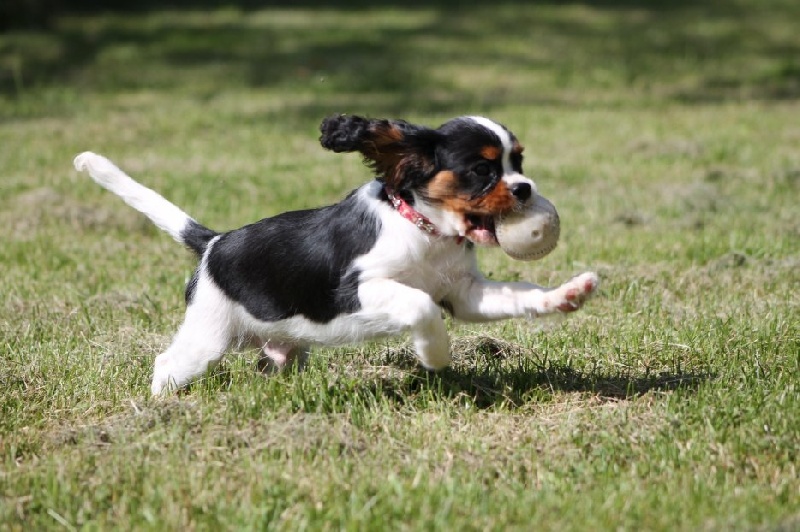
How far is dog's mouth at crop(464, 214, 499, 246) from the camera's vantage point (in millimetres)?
4016

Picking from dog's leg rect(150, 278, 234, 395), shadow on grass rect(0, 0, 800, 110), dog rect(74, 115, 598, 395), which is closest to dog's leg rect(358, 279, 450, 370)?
dog rect(74, 115, 598, 395)

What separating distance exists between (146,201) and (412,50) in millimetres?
13541

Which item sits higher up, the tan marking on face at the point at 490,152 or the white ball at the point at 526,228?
the tan marking on face at the point at 490,152

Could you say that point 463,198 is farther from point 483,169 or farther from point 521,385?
point 521,385

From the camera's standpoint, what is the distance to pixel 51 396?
4.41m

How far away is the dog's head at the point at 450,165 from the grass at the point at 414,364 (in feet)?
2.35

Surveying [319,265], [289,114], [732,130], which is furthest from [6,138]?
[319,265]

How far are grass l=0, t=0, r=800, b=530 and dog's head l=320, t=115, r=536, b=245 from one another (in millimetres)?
717

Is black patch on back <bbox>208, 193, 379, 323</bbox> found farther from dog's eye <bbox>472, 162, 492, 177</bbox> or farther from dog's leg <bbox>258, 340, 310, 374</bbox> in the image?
dog's eye <bbox>472, 162, 492, 177</bbox>

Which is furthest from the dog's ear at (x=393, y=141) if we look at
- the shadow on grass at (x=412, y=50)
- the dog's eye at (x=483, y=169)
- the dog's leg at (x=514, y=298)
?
the shadow on grass at (x=412, y=50)

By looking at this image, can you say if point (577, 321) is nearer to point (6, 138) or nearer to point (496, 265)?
point (496, 265)

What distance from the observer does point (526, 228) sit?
3.95 metres

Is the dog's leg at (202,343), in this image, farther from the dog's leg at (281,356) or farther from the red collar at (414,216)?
the red collar at (414,216)

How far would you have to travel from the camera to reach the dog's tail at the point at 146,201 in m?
4.74
